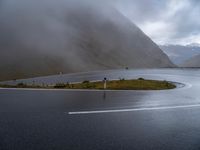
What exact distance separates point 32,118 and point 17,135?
59.9 inches

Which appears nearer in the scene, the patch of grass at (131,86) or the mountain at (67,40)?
the patch of grass at (131,86)

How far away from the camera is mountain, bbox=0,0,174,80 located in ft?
415

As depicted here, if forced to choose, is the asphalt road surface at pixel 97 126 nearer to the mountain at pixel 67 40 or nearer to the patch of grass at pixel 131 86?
the patch of grass at pixel 131 86

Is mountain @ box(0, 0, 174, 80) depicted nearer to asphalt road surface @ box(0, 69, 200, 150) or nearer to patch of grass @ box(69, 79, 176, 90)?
patch of grass @ box(69, 79, 176, 90)

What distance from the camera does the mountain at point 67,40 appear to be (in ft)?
415

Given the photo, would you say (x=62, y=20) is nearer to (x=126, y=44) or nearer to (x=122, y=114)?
(x=126, y=44)

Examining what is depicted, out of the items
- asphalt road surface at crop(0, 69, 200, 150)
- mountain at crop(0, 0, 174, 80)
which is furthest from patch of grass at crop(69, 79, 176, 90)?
mountain at crop(0, 0, 174, 80)

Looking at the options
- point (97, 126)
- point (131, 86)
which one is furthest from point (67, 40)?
point (97, 126)

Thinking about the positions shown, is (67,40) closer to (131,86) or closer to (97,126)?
(131,86)

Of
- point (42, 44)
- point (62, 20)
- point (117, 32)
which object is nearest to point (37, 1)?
point (62, 20)

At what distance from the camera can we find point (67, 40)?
151875 mm

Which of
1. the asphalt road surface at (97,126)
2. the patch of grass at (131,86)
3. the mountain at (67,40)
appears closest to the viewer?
the asphalt road surface at (97,126)

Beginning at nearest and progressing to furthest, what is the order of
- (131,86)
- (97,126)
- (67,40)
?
1. (97,126)
2. (131,86)
3. (67,40)

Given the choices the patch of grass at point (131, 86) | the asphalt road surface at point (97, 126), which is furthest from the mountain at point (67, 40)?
the asphalt road surface at point (97, 126)
